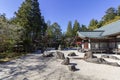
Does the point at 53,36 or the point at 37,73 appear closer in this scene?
the point at 37,73

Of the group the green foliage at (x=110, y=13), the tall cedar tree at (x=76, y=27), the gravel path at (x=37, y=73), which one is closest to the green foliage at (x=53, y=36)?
the tall cedar tree at (x=76, y=27)

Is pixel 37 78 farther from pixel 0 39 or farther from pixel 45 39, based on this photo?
pixel 45 39

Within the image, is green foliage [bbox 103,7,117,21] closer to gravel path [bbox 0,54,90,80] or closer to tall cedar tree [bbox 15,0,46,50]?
tall cedar tree [bbox 15,0,46,50]

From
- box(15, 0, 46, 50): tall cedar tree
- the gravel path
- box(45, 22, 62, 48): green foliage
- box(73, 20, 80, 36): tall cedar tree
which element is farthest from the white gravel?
box(73, 20, 80, 36): tall cedar tree

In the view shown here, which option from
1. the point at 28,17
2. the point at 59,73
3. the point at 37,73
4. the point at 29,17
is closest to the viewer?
the point at 59,73

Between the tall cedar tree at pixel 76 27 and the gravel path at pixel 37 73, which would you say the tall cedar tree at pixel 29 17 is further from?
the tall cedar tree at pixel 76 27

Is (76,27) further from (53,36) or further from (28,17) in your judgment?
(28,17)

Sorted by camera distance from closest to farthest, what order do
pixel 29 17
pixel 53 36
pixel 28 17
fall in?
1. pixel 28 17
2. pixel 29 17
3. pixel 53 36

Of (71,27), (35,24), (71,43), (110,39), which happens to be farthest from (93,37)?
(71,27)

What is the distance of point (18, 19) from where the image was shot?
33812 mm

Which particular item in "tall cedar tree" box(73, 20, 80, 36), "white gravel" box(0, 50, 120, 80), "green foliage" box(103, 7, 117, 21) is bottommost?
"white gravel" box(0, 50, 120, 80)

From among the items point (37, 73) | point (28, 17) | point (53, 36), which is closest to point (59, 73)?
point (37, 73)

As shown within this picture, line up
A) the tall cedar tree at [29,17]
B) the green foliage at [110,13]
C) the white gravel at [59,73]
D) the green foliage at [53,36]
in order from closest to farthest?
the white gravel at [59,73] < the tall cedar tree at [29,17] < the green foliage at [53,36] < the green foliage at [110,13]

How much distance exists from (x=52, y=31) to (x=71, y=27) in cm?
1613
